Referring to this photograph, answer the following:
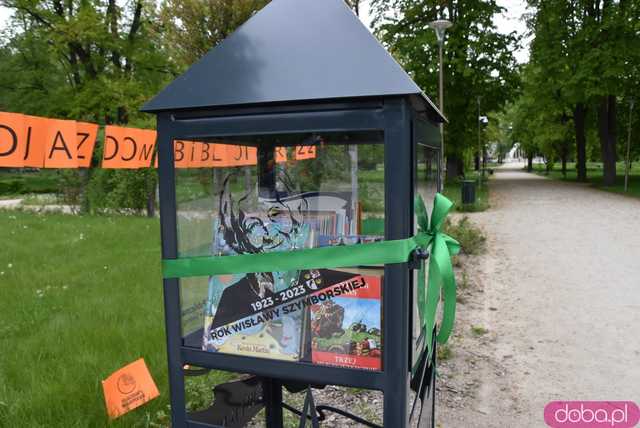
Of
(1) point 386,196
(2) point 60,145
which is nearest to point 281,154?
(1) point 386,196

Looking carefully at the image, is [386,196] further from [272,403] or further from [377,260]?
[272,403]

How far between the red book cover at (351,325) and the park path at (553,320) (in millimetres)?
2080

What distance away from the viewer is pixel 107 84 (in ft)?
57.0

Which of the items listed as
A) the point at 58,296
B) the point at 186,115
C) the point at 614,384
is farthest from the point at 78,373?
the point at 614,384

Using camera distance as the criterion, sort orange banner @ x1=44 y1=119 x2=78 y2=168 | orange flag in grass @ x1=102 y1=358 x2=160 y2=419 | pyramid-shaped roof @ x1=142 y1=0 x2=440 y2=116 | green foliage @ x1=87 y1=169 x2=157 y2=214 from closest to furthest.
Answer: pyramid-shaped roof @ x1=142 y1=0 x2=440 y2=116
orange flag in grass @ x1=102 y1=358 x2=160 y2=419
orange banner @ x1=44 y1=119 x2=78 y2=168
green foliage @ x1=87 y1=169 x2=157 y2=214

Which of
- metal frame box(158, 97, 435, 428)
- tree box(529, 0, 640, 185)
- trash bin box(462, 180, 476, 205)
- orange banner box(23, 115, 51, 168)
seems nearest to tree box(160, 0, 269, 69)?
orange banner box(23, 115, 51, 168)

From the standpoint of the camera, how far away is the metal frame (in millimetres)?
1316

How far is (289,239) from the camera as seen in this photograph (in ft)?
5.23

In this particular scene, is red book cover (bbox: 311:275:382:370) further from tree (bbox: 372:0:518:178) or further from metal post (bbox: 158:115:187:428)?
tree (bbox: 372:0:518:178)

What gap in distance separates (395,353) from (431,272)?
0.32 metres

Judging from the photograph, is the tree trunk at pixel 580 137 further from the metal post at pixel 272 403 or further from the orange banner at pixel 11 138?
the metal post at pixel 272 403

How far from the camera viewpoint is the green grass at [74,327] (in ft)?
9.18

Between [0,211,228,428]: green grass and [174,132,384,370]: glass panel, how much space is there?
151 cm

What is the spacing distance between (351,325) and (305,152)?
64 centimetres
